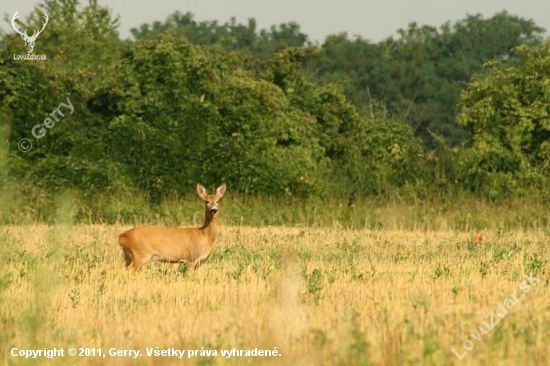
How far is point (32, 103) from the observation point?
28.4 m

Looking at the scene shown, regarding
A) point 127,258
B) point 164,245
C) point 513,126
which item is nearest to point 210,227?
point 164,245

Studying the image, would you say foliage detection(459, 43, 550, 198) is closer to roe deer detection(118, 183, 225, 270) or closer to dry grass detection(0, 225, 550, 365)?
dry grass detection(0, 225, 550, 365)

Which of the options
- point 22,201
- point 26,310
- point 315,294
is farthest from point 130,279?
point 22,201

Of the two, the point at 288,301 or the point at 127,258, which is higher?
the point at 127,258

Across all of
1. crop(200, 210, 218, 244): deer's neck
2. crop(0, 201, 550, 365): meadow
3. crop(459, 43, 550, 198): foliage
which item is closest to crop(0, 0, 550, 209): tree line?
crop(459, 43, 550, 198): foliage

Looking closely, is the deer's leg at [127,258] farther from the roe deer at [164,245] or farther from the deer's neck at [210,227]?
the deer's neck at [210,227]

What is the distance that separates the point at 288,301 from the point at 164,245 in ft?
15.2

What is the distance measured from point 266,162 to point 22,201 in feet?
21.7

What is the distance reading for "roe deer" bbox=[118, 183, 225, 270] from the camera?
14.7 meters

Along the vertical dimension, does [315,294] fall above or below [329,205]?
below

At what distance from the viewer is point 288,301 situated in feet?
34.5

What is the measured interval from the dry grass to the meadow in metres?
0.02

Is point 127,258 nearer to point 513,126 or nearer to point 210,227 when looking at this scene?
point 210,227

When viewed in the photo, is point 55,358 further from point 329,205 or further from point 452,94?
point 452,94
